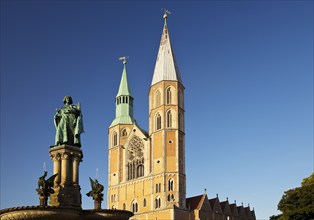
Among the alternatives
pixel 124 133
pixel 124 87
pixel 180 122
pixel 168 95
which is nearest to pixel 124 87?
pixel 124 87

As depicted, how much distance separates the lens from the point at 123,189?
274 ft

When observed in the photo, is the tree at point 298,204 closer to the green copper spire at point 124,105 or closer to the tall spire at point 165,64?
the tall spire at point 165,64

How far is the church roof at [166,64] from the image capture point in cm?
8381

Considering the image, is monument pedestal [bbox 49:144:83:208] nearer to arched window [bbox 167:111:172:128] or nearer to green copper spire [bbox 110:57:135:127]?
arched window [bbox 167:111:172:128]

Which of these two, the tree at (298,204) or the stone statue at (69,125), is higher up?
the stone statue at (69,125)

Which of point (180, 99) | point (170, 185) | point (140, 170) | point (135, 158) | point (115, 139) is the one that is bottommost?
point (170, 185)

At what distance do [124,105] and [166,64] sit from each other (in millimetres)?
11877

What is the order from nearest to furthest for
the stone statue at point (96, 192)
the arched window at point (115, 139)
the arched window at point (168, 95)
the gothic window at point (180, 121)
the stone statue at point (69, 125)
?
the stone statue at point (96, 192)
the stone statue at point (69, 125)
the gothic window at point (180, 121)
the arched window at point (168, 95)
the arched window at point (115, 139)

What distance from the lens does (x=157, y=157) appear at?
259ft

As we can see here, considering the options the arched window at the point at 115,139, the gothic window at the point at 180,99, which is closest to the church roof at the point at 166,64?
the gothic window at the point at 180,99

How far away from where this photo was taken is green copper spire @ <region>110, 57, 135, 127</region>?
90188 mm

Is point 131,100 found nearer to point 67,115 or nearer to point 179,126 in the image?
point 179,126

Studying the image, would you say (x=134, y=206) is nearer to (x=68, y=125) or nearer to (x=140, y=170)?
(x=140, y=170)

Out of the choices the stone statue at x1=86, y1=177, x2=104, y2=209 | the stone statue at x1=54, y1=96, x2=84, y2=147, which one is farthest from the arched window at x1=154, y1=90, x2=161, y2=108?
the stone statue at x1=86, y1=177, x2=104, y2=209
